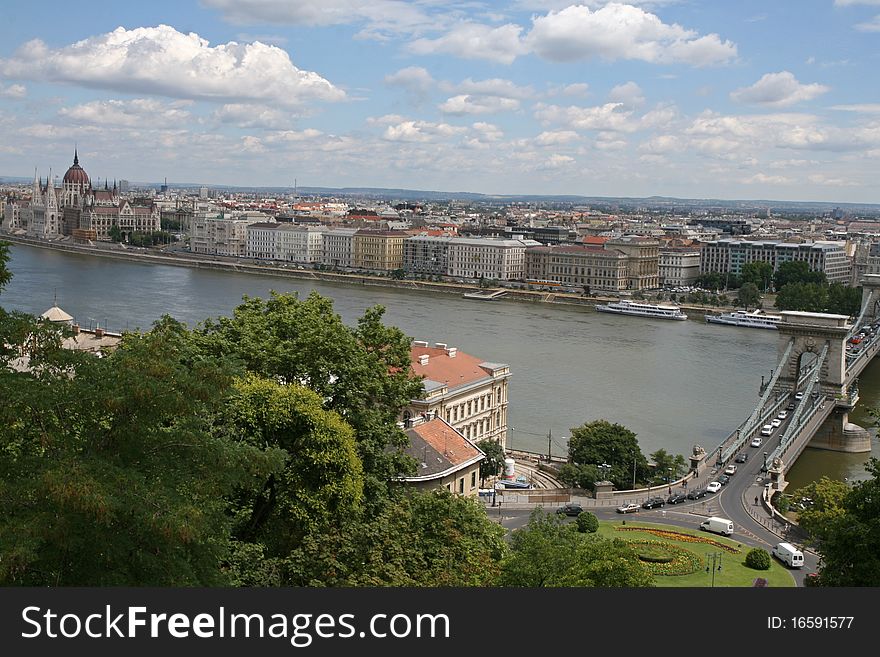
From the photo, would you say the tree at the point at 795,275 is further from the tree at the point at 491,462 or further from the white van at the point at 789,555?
the white van at the point at 789,555

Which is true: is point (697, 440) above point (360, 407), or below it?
below

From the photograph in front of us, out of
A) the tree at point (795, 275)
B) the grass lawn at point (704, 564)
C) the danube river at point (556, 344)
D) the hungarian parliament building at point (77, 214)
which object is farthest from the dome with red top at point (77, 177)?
the grass lawn at point (704, 564)

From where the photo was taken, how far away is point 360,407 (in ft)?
24.8

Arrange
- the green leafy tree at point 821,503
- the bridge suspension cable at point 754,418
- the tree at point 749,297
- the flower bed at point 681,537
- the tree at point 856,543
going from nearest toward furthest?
the tree at point 856,543 < the flower bed at point 681,537 < the green leafy tree at point 821,503 < the bridge suspension cable at point 754,418 < the tree at point 749,297

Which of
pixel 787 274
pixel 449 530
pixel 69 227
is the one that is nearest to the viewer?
pixel 449 530

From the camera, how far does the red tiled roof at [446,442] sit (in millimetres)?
10244

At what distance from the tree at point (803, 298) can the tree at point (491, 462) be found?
25604 millimetres

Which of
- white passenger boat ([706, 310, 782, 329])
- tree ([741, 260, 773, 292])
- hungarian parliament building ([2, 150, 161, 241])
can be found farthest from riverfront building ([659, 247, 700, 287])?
hungarian parliament building ([2, 150, 161, 241])

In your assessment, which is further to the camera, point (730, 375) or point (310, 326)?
point (730, 375)

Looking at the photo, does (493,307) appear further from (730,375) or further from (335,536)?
(335,536)

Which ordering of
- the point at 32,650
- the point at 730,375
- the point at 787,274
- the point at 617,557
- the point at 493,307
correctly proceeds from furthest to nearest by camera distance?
the point at 787,274
the point at 493,307
the point at 730,375
the point at 617,557
the point at 32,650

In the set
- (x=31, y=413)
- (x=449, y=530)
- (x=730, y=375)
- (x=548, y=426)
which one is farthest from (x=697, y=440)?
(x=31, y=413)

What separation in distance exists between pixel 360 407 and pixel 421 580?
2218mm

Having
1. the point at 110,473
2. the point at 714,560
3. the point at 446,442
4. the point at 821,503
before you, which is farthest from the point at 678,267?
the point at 110,473
